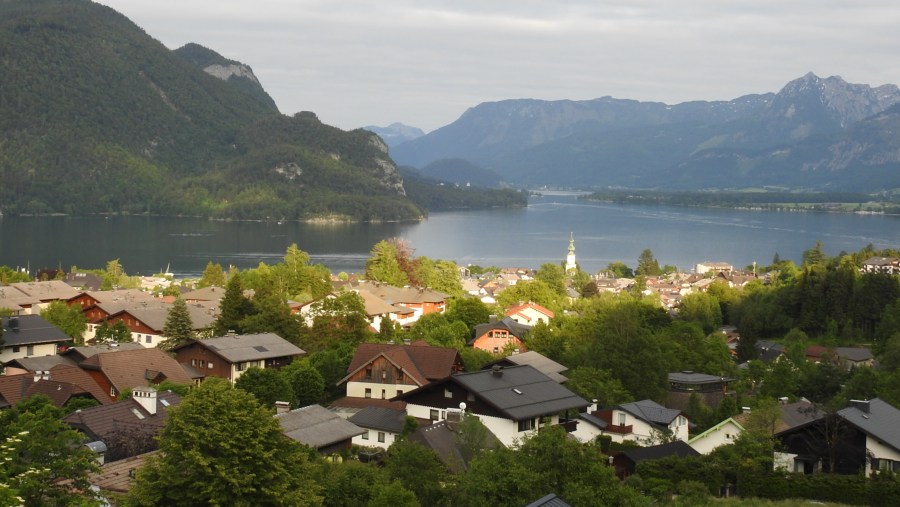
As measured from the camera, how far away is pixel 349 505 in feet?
43.2

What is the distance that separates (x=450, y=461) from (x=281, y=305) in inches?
610

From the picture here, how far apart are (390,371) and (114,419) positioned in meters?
7.10

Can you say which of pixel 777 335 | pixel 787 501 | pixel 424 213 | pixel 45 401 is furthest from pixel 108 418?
pixel 424 213

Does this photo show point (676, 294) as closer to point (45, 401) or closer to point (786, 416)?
point (786, 416)

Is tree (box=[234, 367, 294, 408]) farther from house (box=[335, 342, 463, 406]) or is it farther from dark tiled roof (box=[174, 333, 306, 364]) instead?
dark tiled roof (box=[174, 333, 306, 364])

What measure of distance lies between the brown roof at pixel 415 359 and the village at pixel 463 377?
0.16ft

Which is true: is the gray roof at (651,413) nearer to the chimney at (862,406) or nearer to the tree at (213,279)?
the chimney at (862,406)

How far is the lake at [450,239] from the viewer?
92.9 metres

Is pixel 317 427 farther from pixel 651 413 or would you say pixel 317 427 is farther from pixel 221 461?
pixel 651 413

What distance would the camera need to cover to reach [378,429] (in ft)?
60.9

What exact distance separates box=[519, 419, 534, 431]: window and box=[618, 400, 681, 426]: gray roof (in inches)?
88.1

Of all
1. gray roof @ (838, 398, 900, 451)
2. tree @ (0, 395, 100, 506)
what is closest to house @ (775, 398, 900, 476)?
gray roof @ (838, 398, 900, 451)

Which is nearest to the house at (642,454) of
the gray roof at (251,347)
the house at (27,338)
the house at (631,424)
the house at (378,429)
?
the house at (631,424)

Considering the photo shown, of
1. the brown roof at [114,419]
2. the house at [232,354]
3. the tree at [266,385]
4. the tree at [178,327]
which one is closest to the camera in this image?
the brown roof at [114,419]
